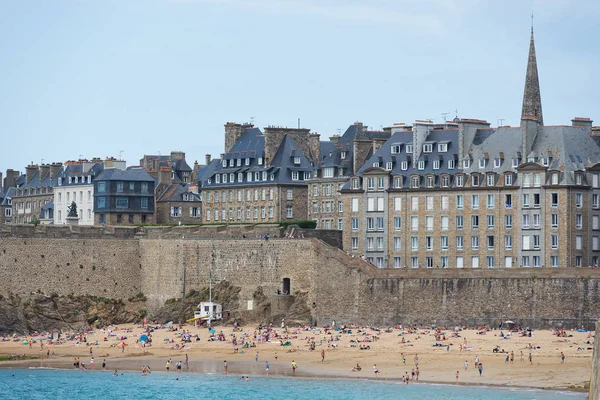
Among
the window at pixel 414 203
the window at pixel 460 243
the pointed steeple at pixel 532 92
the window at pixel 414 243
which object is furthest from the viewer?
the pointed steeple at pixel 532 92

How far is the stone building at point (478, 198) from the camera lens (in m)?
71.6

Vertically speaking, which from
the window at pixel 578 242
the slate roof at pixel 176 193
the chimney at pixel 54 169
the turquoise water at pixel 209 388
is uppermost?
the chimney at pixel 54 169

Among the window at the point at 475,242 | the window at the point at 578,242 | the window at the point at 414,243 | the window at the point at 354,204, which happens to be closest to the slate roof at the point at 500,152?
the window at the point at 354,204

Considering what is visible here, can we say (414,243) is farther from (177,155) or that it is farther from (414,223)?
(177,155)

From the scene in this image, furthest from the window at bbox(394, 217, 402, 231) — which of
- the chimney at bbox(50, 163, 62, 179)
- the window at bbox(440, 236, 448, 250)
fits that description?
the chimney at bbox(50, 163, 62, 179)

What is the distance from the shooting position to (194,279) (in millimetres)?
78125

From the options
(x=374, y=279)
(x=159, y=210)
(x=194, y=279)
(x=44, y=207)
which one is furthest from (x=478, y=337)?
(x=44, y=207)

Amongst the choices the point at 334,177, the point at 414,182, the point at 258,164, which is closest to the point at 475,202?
the point at 414,182

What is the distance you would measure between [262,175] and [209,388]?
97.4ft

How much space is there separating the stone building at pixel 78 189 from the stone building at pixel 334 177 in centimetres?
1801

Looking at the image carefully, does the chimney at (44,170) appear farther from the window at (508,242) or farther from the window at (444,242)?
the window at (508,242)

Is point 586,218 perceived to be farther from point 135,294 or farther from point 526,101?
point 135,294

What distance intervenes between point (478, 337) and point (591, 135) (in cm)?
1428

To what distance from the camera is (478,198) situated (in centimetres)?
7412
